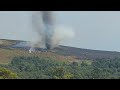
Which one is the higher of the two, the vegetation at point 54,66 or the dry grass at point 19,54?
the vegetation at point 54,66

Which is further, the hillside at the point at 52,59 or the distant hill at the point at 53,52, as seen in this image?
the distant hill at the point at 53,52

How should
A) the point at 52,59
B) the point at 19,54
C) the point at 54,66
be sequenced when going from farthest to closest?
the point at 52,59 < the point at 19,54 < the point at 54,66

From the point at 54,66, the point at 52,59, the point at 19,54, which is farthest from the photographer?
the point at 52,59

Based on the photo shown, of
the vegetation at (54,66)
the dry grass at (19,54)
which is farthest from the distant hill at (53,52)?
the vegetation at (54,66)

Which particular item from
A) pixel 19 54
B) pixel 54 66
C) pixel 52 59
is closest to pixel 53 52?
pixel 52 59

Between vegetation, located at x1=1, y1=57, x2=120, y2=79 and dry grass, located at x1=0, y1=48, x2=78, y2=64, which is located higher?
vegetation, located at x1=1, y1=57, x2=120, y2=79

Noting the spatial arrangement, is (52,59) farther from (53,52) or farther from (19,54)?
(19,54)

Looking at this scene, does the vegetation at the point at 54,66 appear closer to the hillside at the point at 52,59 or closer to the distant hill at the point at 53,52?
the hillside at the point at 52,59

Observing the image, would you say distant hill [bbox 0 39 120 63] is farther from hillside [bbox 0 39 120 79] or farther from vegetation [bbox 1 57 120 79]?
vegetation [bbox 1 57 120 79]

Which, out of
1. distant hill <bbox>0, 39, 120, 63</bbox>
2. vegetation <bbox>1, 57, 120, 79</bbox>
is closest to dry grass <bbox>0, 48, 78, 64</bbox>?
distant hill <bbox>0, 39, 120, 63</bbox>

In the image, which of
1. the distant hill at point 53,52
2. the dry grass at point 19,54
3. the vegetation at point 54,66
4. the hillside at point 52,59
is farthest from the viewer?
the dry grass at point 19,54

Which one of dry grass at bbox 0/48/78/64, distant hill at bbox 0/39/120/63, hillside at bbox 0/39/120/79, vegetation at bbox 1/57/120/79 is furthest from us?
dry grass at bbox 0/48/78/64

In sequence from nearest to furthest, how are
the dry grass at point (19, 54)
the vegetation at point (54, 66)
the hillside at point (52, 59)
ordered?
the vegetation at point (54, 66), the hillside at point (52, 59), the dry grass at point (19, 54)
